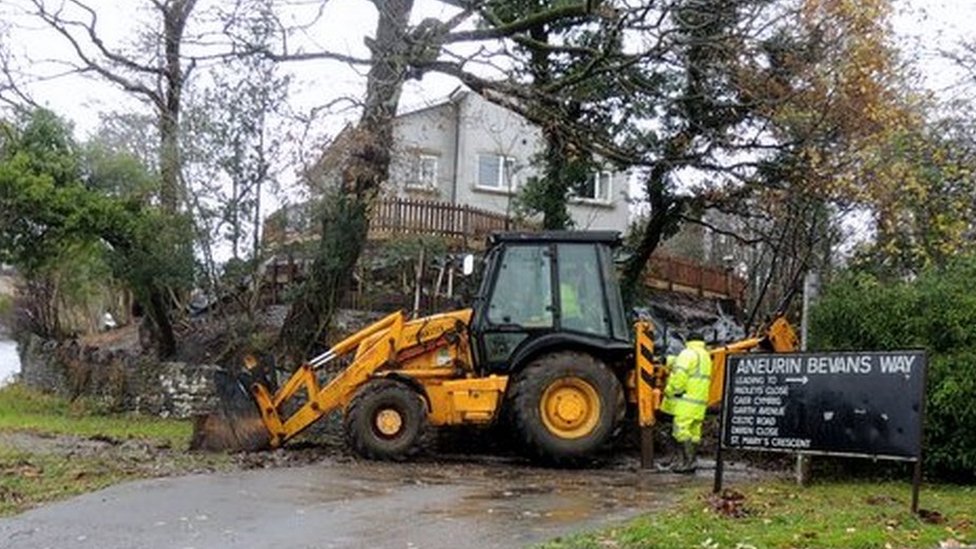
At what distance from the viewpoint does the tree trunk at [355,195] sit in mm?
17750

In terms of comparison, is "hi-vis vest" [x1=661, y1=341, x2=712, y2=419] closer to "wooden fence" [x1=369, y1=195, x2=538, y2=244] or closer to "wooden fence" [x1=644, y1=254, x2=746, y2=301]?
"wooden fence" [x1=369, y1=195, x2=538, y2=244]

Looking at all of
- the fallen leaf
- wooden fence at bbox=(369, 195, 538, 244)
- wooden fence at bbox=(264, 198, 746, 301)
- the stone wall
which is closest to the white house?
wooden fence at bbox=(264, 198, 746, 301)

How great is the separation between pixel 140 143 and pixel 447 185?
12.9 metres

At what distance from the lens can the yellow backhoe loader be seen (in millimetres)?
13617

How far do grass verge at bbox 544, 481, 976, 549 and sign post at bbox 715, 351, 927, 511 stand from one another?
43 centimetres

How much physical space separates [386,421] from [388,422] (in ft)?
0.09

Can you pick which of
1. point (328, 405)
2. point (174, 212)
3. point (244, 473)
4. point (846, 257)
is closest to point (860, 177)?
point (846, 257)

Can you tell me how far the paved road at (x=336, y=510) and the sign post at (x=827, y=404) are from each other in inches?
47.7

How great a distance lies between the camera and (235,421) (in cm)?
1404

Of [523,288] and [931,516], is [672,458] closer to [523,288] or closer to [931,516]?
[523,288]

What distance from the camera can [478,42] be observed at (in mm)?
A: 18781

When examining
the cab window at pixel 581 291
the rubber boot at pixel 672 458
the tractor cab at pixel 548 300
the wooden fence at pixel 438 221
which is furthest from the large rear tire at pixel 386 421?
the wooden fence at pixel 438 221

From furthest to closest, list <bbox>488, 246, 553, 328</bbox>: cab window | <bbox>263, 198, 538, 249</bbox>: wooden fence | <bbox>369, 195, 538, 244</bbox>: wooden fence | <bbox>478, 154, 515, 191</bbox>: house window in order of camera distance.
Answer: <bbox>478, 154, 515, 191</bbox>: house window
<bbox>369, 195, 538, 244</bbox>: wooden fence
<bbox>263, 198, 538, 249</bbox>: wooden fence
<bbox>488, 246, 553, 328</bbox>: cab window

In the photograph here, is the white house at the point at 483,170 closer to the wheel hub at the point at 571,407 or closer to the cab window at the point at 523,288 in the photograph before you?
the cab window at the point at 523,288
